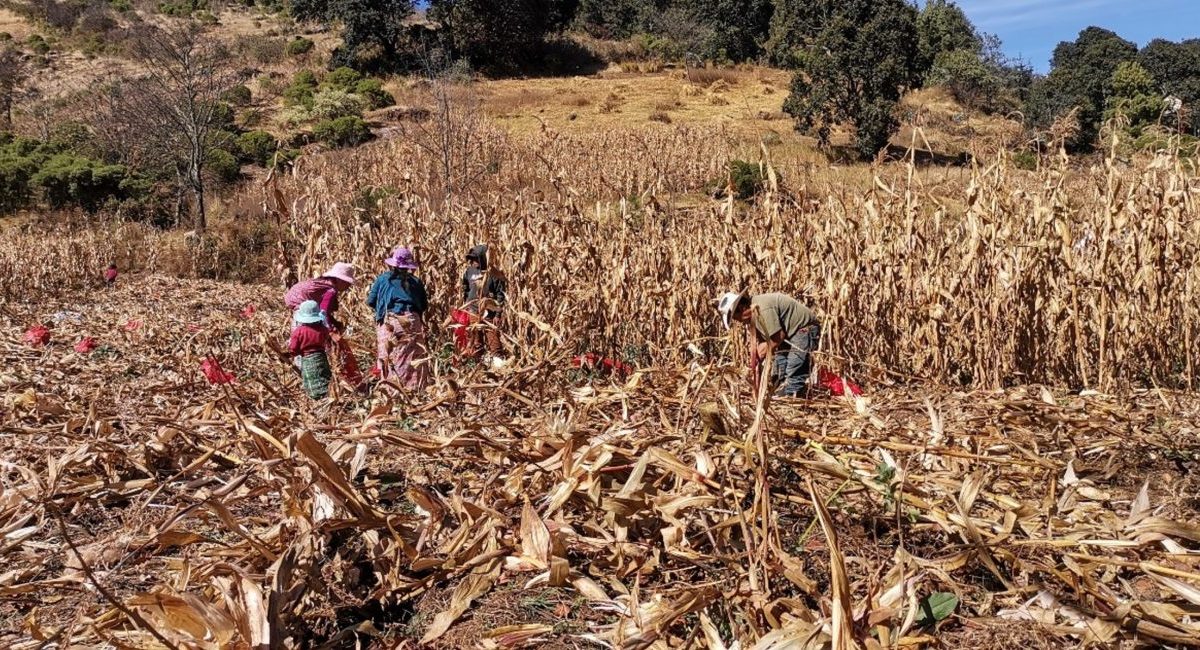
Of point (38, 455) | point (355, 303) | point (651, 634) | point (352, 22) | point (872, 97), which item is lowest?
point (355, 303)

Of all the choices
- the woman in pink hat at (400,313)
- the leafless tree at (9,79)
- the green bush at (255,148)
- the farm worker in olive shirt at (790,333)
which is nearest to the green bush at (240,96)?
the green bush at (255,148)

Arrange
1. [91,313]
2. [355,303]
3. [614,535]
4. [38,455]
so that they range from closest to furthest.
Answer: [614,535] < [38,455] < [355,303] < [91,313]

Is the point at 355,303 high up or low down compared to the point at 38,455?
down

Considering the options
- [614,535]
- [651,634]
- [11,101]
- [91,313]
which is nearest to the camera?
[651,634]

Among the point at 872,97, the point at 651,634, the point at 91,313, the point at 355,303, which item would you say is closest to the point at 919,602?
the point at 651,634

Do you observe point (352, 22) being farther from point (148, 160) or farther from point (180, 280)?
point (180, 280)

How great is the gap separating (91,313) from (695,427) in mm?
10502

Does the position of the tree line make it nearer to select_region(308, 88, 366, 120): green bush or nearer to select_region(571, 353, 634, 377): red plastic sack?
select_region(308, 88, 366, 120): green bush

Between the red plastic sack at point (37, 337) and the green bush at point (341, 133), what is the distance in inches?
647

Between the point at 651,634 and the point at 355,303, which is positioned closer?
the point at 651,634

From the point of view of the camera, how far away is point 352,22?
3312cm

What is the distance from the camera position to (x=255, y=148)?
2411 centimetres

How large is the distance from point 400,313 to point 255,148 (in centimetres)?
2097

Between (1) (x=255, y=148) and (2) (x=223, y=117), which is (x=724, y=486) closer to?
(2) (x=223, y=117)
